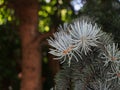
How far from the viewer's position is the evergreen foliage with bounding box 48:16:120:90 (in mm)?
1121

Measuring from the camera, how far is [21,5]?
14.2ft

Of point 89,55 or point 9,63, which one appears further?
point 9,63

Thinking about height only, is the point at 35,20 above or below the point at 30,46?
above

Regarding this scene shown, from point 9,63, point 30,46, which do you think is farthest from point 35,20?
point 9,63

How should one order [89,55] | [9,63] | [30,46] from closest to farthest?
[89,55] → [30,46] → [9,63]

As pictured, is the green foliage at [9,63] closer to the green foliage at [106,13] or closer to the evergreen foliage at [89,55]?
the green foliage at [106,13]

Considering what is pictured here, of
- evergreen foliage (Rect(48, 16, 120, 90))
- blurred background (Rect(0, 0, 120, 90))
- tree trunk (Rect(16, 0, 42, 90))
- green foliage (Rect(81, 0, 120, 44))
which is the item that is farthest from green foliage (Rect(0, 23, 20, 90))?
evergreen foliage (Rect(48, 16, 120, 90))

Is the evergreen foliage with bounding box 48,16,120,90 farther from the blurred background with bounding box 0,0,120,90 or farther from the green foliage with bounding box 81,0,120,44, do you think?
the blurred background with bounding box 0,0,120,90

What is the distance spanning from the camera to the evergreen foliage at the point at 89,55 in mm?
1121

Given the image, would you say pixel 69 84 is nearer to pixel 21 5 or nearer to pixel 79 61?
pixel 79 61

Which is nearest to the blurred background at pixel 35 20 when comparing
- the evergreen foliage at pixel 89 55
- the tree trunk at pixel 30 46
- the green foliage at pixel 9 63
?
the tree trunk at pixel 30 46

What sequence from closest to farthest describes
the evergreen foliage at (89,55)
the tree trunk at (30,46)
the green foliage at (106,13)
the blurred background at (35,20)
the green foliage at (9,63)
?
the evergreen foliage at (89,55) → the green foliage at (106,13) → the blurred background at (35,20) → the tree trunk at (30,46) → the green foliage at (9,63)

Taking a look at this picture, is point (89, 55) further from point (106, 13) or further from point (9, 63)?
point (9, 63)

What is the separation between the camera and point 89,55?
1201 mm
